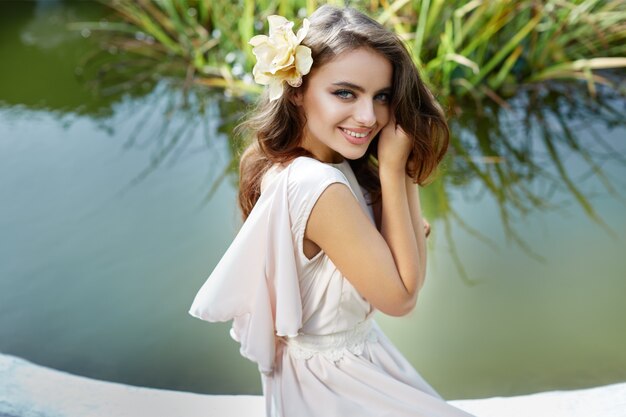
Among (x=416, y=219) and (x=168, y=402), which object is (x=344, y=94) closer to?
(x=416, y=219)

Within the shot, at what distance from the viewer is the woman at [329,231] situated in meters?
1.34

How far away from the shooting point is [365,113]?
137 centimetres

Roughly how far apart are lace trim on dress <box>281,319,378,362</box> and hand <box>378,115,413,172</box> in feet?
1.00

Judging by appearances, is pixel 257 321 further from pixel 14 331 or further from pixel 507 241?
pixel 507 241

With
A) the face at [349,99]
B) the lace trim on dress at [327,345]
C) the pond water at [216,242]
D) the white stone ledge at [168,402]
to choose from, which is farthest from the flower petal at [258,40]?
the pond water at [216,242]

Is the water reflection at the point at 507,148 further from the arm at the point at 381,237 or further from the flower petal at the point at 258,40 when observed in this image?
the flower petal at the point at 258,40

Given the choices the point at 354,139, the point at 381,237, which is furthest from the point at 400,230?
the point at 354,139

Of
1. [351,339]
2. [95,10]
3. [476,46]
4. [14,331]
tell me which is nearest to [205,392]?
[14,331]

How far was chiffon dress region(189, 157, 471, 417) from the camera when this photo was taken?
1.34 meters

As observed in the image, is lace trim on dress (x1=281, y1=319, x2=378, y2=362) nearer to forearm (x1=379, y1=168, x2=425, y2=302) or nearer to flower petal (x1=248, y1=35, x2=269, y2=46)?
forearm (x1=379, y1=168, x2=425, y2=302)

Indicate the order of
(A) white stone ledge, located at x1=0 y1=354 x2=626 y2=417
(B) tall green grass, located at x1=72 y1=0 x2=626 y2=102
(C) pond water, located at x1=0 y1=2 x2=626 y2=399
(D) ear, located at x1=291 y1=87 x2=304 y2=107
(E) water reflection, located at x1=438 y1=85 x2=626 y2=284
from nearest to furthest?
(D) ear, located at x1=291 y1=87 x2=304 y2=107, (A) white stone ledge, located at x1=0 y1=354 x2=626 y2=417, (C) pond water, located at x1=0 y1=2 x2=626 y2=399, (E) water reflection, located at x1=438 y1=85 x2=626 y2=284, (B) tall green grass, located at x1=72 y1=0 x2=626 y2=102

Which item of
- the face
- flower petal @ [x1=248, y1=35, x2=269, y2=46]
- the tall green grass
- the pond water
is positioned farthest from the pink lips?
the tall green grass

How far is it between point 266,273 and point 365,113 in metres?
0.32

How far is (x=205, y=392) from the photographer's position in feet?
7.33
